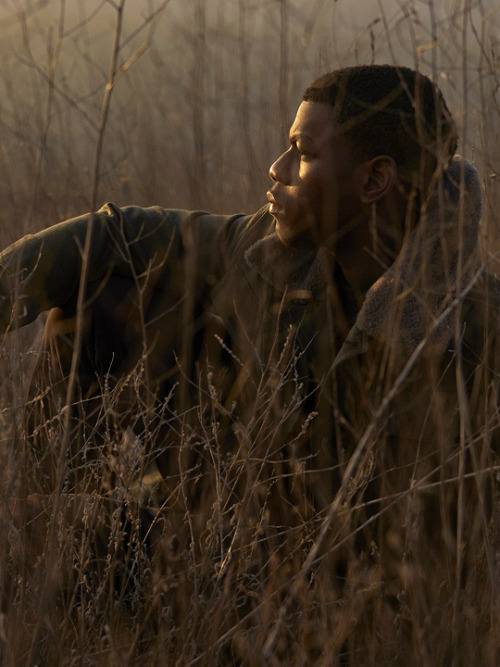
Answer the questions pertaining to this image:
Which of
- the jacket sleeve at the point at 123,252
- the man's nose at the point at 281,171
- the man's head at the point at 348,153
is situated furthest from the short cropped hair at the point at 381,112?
the jacket sleeve at the point at 123,252

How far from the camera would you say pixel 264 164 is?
3.73m

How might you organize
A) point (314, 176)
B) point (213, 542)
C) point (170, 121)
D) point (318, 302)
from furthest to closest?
Answer: point (170, 121) → point (318, 302) → point (314, 176) → point (213, 542)

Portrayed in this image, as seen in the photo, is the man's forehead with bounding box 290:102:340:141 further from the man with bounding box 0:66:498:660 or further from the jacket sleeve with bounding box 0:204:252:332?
the jacket sleeve with bounding box 0:204:252:332

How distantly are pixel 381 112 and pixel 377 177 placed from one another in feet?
0.44

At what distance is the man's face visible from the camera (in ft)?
6.94

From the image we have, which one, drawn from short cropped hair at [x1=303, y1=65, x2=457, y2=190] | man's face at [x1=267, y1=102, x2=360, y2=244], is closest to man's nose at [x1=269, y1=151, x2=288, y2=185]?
man's face at [x1=267, y1=102, x2=360, y2=244]

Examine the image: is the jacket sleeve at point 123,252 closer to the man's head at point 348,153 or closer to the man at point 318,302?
the man at point 318,302

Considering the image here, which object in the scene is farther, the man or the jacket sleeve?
the jacket sleeve

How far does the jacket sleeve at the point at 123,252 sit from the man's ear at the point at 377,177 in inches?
15.4

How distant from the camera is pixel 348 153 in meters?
2.14

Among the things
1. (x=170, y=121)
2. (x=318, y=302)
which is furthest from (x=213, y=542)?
(x=170, y=121)

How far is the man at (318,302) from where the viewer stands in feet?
6.64

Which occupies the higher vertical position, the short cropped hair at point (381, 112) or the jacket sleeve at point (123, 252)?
the short cropped hair at point (381, 112)

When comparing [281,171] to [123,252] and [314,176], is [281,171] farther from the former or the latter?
[123,252]
